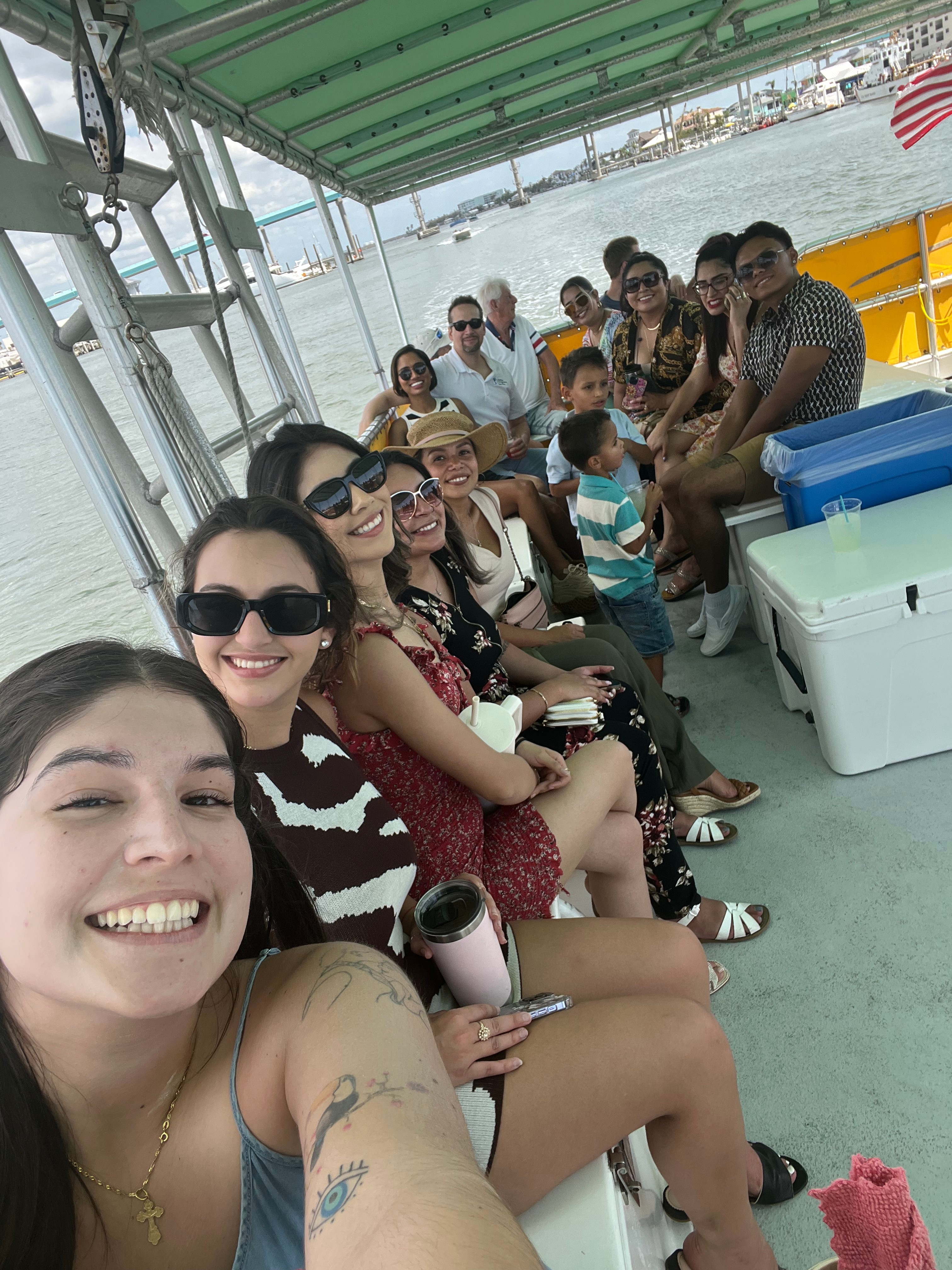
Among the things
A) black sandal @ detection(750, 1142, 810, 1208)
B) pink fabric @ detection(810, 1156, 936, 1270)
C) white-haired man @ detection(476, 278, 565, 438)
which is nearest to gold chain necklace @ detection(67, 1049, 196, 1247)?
pink fabric @ detection(810, 1156, 936, 1270)

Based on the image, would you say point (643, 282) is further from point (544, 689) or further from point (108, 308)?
point (108, 308)

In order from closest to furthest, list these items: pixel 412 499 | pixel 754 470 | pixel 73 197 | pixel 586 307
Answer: pixel 73 197, pixel 412 499, pixel 754 470, pixel 586 307

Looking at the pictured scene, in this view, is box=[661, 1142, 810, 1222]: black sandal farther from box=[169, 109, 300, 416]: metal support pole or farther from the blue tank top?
box=[169, 109, 300, 416]: metal support pole

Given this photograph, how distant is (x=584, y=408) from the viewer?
3.64 metres

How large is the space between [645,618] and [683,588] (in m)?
1.03

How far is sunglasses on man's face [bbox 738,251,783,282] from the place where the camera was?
3008mm

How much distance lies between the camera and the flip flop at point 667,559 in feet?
13.2

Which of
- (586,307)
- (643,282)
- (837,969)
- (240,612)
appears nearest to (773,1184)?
(837,969)

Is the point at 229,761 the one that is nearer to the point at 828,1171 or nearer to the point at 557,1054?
the point at 557,1054

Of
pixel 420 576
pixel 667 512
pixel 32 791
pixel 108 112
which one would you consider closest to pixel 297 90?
pixel 108 112

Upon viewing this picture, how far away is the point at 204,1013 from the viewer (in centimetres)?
95

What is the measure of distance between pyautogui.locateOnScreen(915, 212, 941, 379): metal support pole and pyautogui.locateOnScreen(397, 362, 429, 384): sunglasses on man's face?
4.20m

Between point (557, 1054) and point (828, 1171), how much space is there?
2.36 ft

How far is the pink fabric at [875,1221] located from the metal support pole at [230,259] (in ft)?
8.37
